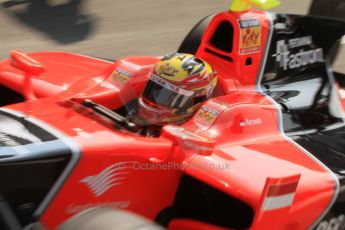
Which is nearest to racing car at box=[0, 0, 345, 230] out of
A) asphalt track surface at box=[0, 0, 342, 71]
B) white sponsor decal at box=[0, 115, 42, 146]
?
white sponsor decal at box=[0, 115, 42, 146]

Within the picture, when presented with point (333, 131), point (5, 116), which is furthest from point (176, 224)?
point (333, 131)

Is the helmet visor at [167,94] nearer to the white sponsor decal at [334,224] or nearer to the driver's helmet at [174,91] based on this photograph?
the driver's helmet at [174,91]

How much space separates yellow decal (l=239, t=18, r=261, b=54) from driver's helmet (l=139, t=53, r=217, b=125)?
0.36 meters

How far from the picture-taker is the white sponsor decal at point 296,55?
11.4 feet

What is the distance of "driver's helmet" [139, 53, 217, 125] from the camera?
293 centimetres

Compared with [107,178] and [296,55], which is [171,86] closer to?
[107,178]

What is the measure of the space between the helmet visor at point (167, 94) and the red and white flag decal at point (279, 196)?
677 mm

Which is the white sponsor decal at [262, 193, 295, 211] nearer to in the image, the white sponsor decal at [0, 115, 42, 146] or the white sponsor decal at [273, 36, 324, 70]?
the white sponsor decal at [0, 115, 42, 146]

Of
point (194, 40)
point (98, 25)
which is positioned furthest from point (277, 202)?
point (98, 25)

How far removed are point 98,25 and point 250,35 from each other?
10.1 ft

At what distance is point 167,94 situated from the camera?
2932 mm

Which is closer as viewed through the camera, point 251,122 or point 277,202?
point 277,202

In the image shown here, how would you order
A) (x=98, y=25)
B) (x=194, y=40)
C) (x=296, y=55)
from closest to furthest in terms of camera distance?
(x=296, y=55)
(x=194, y=40)
(x=98, y=25)

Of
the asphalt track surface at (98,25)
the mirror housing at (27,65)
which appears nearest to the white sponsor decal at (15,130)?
the mirror housing at (27,65)
